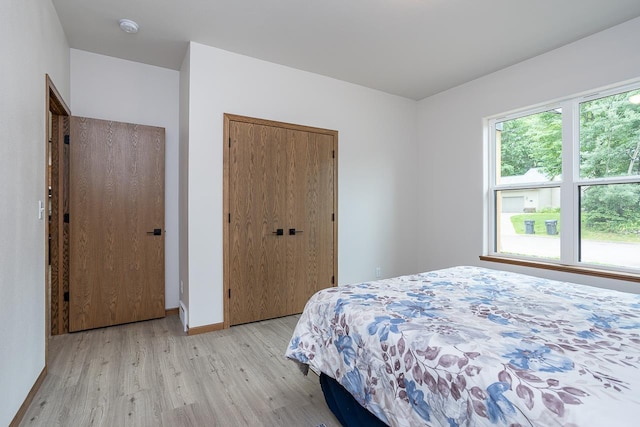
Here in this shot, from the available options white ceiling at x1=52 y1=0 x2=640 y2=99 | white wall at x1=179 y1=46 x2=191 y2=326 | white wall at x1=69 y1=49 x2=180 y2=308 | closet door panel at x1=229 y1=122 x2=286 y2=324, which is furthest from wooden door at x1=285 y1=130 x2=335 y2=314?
white wall at x1=69 y1=49 x2=180 y2=308

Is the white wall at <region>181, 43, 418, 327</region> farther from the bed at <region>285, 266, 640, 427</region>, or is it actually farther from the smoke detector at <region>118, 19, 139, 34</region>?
the bed at <region>285, 266, 640, 427</region>

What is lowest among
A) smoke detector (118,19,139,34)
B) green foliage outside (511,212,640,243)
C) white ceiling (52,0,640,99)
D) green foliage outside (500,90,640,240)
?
green foliage outside (511,212,640,243)

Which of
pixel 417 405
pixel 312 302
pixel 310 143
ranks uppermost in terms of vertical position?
pixel 310 143

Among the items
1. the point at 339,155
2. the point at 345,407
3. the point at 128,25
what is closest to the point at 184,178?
the point at 128,25

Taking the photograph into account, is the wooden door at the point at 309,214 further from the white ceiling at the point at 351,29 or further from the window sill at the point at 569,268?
the window sill at the point at 569,268

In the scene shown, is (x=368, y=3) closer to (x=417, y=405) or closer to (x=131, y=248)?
(x=417, y=405)

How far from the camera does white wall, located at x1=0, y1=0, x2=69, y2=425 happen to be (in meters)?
1.48

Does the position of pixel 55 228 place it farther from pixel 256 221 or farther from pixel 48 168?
pixel 256 221

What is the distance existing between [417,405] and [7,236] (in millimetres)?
2016

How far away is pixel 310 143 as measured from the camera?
340 centimetres

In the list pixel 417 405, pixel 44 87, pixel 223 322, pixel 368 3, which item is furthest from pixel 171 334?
pixel 368 3

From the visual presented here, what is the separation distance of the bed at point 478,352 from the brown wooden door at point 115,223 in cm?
212

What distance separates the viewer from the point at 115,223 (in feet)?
9.76

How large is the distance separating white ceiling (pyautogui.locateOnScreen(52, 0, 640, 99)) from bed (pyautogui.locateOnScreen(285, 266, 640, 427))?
2.05 meters
